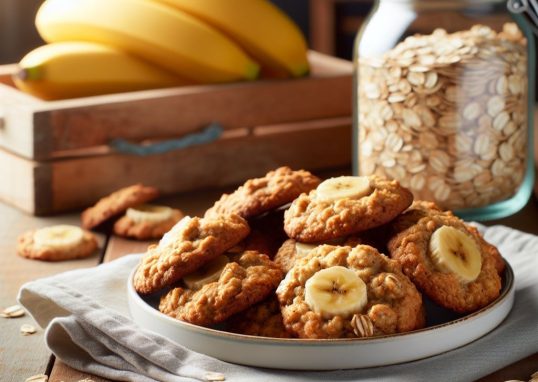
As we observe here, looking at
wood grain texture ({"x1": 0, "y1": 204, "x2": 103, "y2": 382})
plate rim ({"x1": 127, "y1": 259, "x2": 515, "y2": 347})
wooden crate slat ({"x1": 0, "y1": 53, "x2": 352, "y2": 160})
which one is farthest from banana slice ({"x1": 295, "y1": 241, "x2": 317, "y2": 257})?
wooden crate slat ({"x1": 0, "y1": 53, "x2": 352, "y2": 160})

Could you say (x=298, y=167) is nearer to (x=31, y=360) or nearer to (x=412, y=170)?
(x=412, y=170)

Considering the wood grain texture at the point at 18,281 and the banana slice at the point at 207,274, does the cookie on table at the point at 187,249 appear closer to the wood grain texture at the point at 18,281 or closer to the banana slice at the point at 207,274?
the banana slice at the point at 207,274

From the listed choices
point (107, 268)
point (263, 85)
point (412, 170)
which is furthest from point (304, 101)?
point (107, 268)

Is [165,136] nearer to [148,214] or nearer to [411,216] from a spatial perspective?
[148,214]

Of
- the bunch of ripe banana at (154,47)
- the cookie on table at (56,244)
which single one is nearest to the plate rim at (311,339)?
the cookie on table at (56,244)

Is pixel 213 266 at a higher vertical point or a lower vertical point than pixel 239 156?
higher

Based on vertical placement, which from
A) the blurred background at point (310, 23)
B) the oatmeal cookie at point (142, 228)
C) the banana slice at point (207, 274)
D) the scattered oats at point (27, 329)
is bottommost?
the blurred background at point (310, 23)
